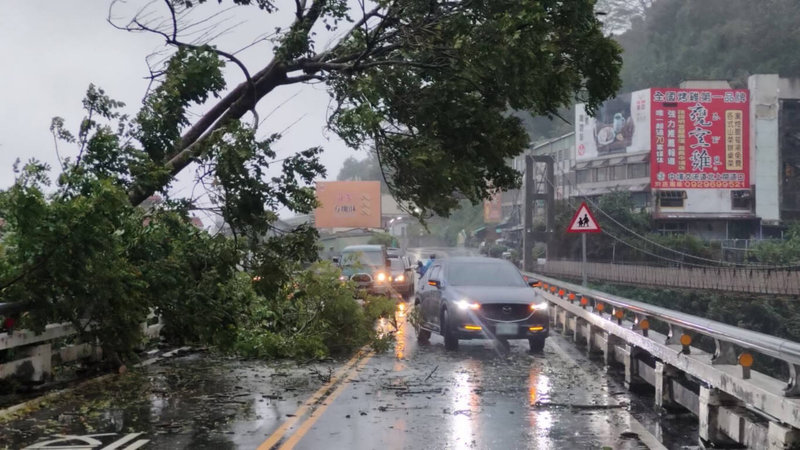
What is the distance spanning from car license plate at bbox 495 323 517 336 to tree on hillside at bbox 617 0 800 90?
54936 mm

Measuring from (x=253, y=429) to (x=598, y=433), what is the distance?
11.5ft

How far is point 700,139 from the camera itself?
5128 centimetres

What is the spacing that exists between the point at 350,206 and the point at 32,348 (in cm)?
4232

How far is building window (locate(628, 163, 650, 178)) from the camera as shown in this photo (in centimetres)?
5622

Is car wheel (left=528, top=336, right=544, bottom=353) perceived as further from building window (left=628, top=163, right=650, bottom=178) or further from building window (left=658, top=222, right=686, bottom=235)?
building window (left=628, top=163, right=650, bottom=178)

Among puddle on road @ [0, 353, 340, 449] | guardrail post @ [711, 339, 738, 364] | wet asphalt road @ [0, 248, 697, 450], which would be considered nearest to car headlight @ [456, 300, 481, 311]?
wet asphalt road @ [0, 248, 697, 450]

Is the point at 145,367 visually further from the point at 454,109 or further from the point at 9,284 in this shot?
the point at 454,109

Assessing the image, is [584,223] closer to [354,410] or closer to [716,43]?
[354,410]

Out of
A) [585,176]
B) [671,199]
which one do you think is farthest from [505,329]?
[585,176]

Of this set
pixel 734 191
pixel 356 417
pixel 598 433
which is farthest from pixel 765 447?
pixel 734 191

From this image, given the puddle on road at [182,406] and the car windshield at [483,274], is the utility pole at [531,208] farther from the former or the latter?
the puddle on road at [182,406]

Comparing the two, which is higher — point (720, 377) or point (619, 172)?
point (619, 172)

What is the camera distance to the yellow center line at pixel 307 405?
8.09 meters

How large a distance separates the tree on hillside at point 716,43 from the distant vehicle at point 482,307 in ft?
175
